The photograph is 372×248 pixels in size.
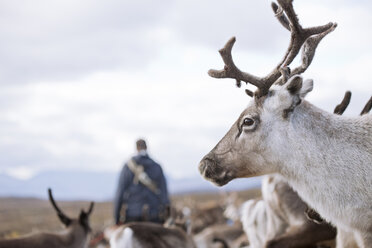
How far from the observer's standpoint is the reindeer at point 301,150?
4832 mm

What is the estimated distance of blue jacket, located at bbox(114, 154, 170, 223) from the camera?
10688 millimetres

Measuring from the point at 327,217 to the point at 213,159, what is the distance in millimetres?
1200

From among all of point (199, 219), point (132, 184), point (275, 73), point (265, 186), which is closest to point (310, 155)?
point (275, 73)

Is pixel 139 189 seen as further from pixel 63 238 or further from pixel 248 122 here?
pixel 248 122

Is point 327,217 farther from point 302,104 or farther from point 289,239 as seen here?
point 289,239

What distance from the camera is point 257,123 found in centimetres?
530

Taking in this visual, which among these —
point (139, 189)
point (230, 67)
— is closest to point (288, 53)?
point (230, 67)

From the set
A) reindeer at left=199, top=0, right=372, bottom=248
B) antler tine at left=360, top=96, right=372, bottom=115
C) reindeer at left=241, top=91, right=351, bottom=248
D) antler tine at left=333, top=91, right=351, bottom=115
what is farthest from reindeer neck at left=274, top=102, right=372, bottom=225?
reindeer at left=241, top=91, right=351, bottom=248

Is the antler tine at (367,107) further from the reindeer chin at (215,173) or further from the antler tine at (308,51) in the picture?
the reindeer chin at (215,173)

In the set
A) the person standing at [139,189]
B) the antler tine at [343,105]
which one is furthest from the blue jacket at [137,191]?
the antler tine at [343,105]

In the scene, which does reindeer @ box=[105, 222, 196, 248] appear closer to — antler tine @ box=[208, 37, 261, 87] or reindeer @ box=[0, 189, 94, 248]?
reindeer @ box=[0, 189, 94, 248]

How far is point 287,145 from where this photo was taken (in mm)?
5141

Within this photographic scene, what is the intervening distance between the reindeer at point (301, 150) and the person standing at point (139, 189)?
5200 millimetres

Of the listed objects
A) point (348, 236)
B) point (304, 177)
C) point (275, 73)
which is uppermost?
point (275, 73)
